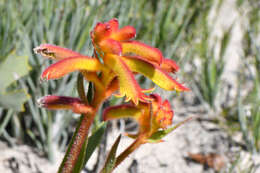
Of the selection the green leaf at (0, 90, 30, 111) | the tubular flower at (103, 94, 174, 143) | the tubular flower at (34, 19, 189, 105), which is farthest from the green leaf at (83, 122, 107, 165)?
the green leaf at (0, 90, 30, 111)

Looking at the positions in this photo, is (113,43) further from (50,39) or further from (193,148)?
(193,148)

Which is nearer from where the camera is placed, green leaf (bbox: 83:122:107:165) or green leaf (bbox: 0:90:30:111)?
green leaf (bbox: 83:122:107:165)

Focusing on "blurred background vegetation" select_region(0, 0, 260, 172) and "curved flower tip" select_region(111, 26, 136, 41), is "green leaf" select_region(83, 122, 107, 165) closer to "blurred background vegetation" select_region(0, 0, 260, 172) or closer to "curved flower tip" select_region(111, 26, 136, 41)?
"curved flower tip" select_region(111, 26, 136, 41)

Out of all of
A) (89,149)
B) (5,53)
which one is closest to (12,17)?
(5,53)

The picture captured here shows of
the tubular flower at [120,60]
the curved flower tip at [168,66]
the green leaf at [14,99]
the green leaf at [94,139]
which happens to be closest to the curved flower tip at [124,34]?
the tubular flower at [120,60]

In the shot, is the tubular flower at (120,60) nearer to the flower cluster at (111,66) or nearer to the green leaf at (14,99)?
the flower cluster at (111,66)

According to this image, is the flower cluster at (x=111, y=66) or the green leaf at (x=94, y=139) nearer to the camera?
the flower cluster at (x=111, y=66)
